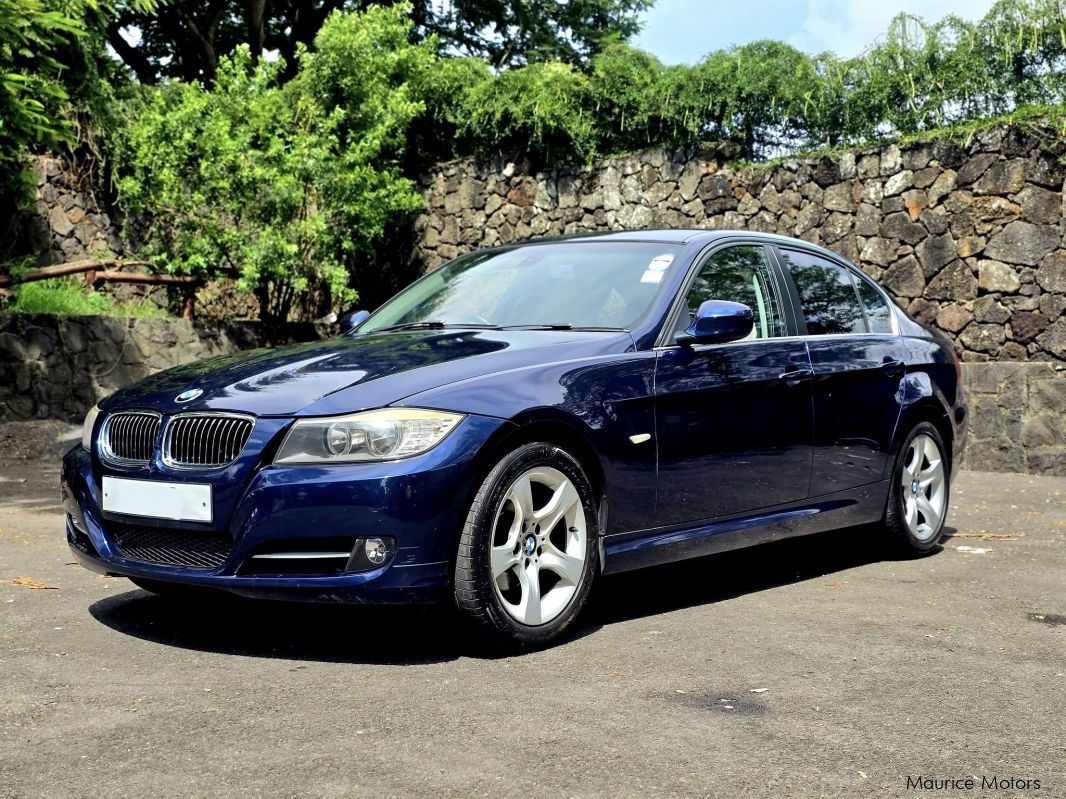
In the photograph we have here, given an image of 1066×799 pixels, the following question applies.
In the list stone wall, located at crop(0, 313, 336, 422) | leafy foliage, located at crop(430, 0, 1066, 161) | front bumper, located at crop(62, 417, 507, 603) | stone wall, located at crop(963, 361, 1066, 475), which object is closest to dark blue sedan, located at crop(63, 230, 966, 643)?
front bumper, located at crop(62, 417, 507, 603)

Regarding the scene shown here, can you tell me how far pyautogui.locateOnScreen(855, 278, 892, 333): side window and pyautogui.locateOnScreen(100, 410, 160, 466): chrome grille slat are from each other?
3.94 m

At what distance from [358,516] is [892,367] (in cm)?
360

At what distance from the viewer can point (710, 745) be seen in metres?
3.72

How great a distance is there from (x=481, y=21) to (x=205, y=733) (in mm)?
26376

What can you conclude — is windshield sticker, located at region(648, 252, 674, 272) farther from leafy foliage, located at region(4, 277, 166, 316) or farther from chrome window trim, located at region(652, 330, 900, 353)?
leafy foliage, located at region(4, 277, 166, 316)

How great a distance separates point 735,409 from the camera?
575cm

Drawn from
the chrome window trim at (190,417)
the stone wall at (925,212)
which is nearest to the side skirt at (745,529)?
the chrome window trim at (190,417)

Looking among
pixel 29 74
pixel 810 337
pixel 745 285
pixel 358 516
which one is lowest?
pixel 358 516

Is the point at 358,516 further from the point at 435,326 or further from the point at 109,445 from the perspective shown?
the point at 435,326

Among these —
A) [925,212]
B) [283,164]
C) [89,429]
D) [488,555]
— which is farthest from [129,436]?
[283,164]

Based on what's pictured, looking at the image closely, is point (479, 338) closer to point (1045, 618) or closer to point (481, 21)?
point (1045, 618)

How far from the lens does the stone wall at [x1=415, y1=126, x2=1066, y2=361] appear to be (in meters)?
12.2

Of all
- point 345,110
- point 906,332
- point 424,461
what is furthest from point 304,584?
point 345,110

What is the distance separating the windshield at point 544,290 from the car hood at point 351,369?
23 cm
